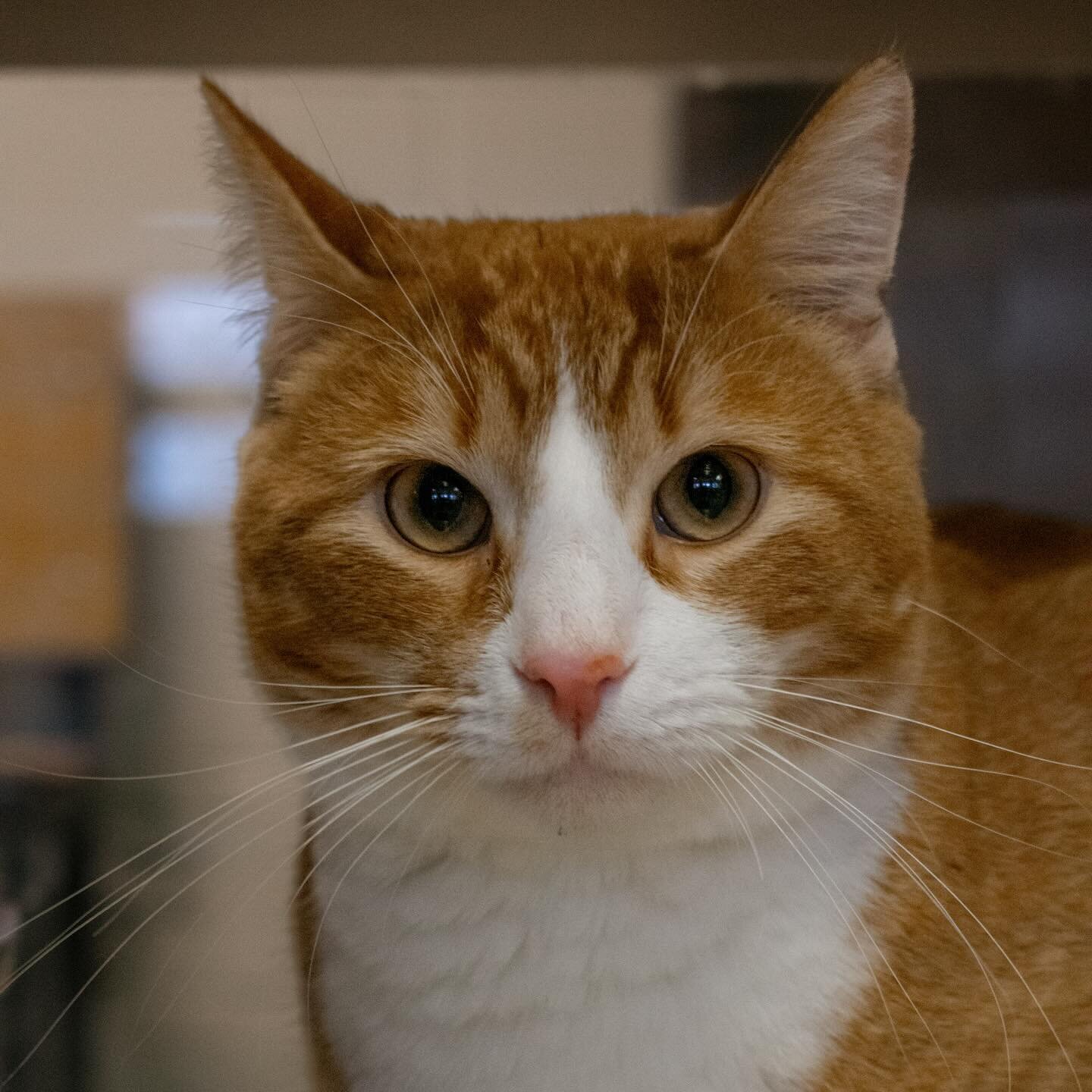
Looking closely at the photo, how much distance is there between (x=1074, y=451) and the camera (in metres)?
1.89

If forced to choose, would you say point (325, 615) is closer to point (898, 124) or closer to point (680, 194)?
point (898, 124)

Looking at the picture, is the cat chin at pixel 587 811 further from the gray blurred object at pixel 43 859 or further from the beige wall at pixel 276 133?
the beige wall at pixel 276 133

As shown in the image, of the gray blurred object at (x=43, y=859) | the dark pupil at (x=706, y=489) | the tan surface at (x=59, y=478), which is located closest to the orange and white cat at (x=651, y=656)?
the dark pupil at (x=706, y=489)

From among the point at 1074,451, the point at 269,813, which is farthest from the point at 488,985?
the point at 1074,451

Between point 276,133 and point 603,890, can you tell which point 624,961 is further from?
point 276,133

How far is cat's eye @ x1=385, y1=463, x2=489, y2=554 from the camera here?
115cm

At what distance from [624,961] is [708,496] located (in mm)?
425

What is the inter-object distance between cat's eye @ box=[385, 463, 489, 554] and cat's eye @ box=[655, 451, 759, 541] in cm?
16

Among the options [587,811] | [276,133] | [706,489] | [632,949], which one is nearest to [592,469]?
[706,489]

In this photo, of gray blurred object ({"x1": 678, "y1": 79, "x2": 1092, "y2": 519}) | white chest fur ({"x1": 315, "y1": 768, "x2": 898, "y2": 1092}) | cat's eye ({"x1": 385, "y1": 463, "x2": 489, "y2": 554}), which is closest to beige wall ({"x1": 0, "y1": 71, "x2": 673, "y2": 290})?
gray blurred object ({"x1": 678, "y1": 79, "x2": 1092, "y2": 519})

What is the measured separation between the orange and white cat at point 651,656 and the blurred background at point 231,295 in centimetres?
60

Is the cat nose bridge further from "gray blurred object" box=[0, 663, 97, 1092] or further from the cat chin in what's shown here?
"gray blurred object" box=[0, 663, 97, 1092]

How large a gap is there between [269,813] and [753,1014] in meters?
0.93

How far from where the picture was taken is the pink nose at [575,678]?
98 cm
